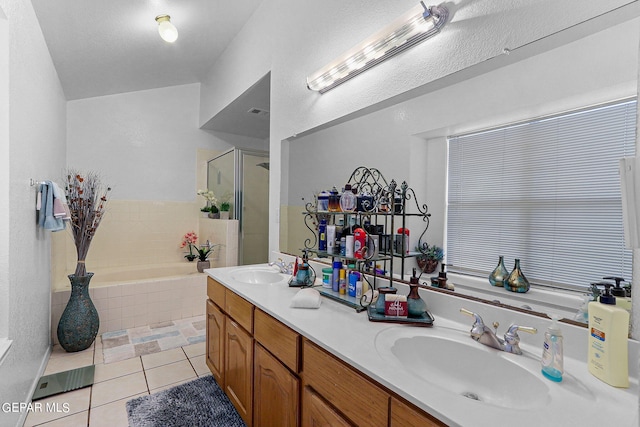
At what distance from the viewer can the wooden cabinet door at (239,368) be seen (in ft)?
4.83

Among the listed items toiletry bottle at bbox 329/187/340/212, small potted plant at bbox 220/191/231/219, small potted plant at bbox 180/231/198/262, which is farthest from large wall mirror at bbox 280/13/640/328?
small potted plant at bbox 180/231/198/262

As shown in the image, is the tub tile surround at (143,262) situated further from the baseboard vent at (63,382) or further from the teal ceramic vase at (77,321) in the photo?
the baseboard vent at (63,382)

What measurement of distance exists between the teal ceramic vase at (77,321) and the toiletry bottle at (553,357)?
10.0 feet

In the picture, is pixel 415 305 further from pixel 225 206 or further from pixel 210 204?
pixel 210 204

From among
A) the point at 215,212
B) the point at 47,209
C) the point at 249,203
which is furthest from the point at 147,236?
the point at 47,209

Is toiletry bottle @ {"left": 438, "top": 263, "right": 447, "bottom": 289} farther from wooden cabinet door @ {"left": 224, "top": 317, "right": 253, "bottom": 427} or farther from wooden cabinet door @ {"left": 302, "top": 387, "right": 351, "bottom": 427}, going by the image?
wooden cabinet door @ {"left": 224, "top": 317, "right": 253, "bottom": 427}

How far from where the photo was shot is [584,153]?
2.92ft

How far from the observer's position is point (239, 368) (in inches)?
62.6

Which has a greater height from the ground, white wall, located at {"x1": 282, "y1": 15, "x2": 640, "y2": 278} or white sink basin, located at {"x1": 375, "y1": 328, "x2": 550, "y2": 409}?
white wall, located at {"x1": 282, "y1": 15, "x2": 640, "y2": 278}

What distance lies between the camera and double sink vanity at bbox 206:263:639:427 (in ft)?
2.15

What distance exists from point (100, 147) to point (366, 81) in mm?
3482

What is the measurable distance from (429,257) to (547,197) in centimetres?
49

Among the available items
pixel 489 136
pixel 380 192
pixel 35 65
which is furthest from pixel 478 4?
pixel 35 65

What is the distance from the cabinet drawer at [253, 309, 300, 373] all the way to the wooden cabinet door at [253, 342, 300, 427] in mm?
36
